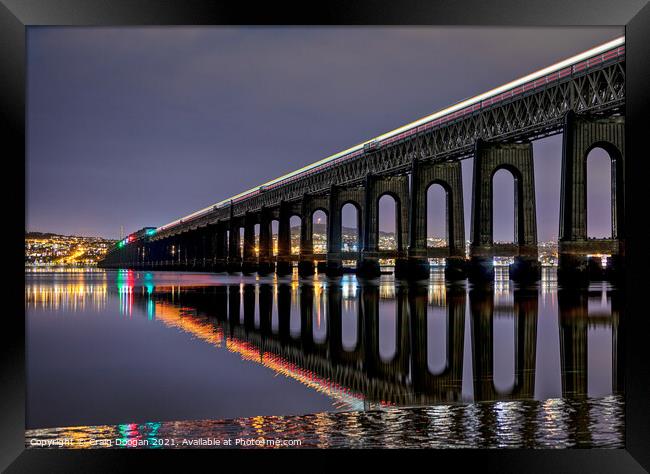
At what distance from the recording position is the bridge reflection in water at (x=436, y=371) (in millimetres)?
8742

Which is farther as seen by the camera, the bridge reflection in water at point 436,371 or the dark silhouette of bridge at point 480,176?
the dark silhouette of bridge at point 480,176

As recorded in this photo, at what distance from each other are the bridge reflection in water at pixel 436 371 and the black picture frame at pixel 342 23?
17.6 inches

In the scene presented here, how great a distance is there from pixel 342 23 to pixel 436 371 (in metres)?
8.83

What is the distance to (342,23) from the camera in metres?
8.04

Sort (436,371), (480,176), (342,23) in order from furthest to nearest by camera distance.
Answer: (480,176) → (436,371) → (342,23)

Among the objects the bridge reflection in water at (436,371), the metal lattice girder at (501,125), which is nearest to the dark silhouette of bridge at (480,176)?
the metal lattice girder at (501,125)

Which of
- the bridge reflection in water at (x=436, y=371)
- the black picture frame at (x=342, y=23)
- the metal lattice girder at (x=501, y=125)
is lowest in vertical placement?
the bridge reflection in water at (x=436, y=371)

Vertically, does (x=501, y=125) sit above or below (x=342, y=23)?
above

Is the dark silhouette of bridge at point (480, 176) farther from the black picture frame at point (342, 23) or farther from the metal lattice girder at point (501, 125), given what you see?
the black picture frame at point (342, 23)

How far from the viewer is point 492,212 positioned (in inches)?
2525

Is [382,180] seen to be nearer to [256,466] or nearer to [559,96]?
[559,96]

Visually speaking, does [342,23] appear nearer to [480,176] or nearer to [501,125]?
[480,176]

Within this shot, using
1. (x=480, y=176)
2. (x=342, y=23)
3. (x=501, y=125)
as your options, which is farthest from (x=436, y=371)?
(x=501, y=125)

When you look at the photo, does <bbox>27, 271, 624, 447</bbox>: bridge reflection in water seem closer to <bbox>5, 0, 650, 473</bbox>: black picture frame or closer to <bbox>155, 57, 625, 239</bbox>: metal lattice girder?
<bbox>5, 0, 650, 473</bbox>: black picture frame
